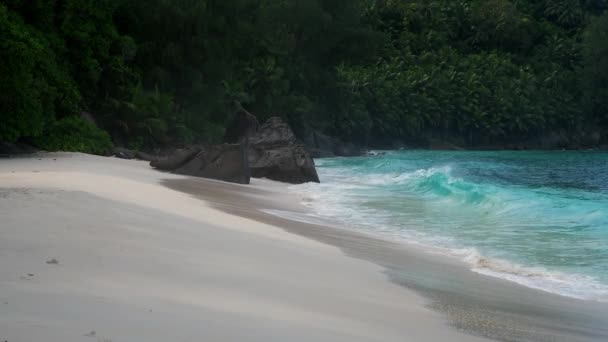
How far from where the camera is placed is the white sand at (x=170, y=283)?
4.54 m

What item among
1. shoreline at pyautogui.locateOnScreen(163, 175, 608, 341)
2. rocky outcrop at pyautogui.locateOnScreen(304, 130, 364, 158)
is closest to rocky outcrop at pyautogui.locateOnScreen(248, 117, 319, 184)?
shoreline at pyautogui.locateOnScreen(163, 175, 608, 341)

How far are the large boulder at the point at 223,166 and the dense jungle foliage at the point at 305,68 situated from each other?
358 cm

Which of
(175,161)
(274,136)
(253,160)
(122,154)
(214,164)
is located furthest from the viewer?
(274,136)

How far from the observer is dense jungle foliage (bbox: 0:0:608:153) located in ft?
75.4

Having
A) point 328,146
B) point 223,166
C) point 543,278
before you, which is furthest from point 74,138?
point 328,146

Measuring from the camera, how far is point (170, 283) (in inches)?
223

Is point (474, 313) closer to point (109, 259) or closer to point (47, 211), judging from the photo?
point (109, 259)

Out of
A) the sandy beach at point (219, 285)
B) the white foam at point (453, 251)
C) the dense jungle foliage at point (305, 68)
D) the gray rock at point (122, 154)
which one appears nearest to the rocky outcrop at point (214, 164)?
the white foam at point (453, 251)

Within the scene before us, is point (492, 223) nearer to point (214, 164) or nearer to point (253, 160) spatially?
point (214, 164)

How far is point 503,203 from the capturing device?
647 inches

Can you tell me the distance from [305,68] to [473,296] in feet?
150

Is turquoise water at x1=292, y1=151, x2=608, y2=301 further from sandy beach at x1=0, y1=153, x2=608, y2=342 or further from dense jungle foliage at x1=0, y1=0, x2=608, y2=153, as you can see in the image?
dense jungle foliage at x1=0, y1=0, x2=608, y2=153

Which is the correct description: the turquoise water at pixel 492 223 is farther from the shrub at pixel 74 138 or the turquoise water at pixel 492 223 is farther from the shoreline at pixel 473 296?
the shrub at pixel 74 138

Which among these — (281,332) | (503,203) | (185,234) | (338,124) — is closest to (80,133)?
(503,203)
